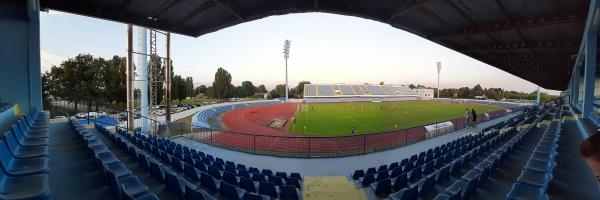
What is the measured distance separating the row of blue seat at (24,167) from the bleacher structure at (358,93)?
226 feet

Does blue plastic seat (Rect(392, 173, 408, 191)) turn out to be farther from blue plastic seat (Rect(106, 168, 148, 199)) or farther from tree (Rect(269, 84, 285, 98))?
tree (Rect(269, 84, 285, 98))

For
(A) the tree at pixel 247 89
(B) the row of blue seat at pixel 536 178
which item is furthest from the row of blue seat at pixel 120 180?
(A) the tree at pixel 247 89

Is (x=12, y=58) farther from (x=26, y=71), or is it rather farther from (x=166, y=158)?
(x=166, y=158)

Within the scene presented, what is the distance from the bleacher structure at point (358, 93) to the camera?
76.9 metres

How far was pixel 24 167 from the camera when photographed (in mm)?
3877

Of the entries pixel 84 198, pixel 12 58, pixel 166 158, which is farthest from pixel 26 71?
pixel 84 198

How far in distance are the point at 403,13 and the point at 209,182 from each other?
1049cm

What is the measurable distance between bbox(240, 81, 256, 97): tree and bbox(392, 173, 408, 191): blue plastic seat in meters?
99.9

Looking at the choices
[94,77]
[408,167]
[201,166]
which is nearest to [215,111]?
[94,77]

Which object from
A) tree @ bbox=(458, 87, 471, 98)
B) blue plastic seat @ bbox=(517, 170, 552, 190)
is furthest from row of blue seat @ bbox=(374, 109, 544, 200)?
tree @ bbox=(458, 87, 471, 98)

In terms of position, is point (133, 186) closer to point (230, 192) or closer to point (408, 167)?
point (230, 192)

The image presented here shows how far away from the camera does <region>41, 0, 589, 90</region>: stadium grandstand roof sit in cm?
976

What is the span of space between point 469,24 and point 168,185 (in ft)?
47.2

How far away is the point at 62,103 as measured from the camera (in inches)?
658
